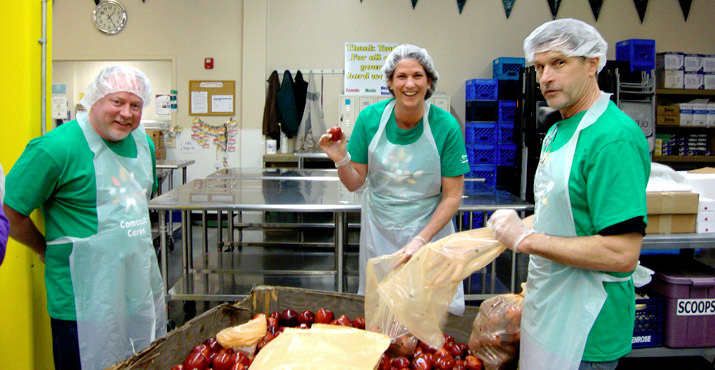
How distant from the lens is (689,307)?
8.43ft

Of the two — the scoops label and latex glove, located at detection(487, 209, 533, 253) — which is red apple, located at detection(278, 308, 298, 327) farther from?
the scoops label

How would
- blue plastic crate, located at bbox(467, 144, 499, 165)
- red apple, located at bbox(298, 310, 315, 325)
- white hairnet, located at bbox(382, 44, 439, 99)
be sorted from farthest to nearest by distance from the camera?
blue plastic crate, located at bbox(467, 144, 499, 165), white hairnet, located at bbox(382, 44, 439, 99), red apple, located at bbox(298, 310, 315, 325)

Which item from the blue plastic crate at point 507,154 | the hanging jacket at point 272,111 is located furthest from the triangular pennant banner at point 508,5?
the hanging jacket at point 272,111

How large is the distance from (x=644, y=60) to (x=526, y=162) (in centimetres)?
212

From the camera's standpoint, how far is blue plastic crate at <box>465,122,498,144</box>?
251 inches

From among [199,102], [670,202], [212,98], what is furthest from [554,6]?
[670,202]

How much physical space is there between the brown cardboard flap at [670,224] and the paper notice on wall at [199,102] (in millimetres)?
5885

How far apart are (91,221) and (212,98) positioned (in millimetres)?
5568

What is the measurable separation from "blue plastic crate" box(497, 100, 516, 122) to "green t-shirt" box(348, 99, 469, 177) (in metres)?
4.51

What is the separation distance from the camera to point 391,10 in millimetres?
6953

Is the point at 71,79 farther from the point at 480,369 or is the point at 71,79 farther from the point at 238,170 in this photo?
the point at 480,369

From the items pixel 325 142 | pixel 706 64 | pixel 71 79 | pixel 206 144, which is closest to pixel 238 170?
pixel 206 144

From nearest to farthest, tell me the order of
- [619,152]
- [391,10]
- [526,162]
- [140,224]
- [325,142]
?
[619,152]
[140,224]
[325,142]
[526,162]
[391,10]

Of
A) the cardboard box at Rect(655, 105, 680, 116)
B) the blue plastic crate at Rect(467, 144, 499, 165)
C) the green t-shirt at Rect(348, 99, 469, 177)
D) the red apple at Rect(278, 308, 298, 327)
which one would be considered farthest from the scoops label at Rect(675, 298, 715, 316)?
the cardboard box at Rect(655, 105, 680, 116)
